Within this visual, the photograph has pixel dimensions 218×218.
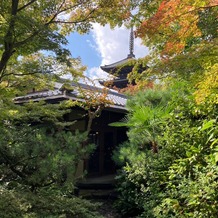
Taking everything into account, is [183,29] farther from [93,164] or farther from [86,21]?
[93,164]

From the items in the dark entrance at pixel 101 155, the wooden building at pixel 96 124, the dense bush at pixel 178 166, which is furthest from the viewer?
the dark entrance at pixel 101 155

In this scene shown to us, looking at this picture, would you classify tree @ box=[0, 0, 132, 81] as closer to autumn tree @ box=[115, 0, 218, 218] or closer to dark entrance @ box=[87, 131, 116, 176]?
autumn tree @ box=[115, 0, 218, 218]

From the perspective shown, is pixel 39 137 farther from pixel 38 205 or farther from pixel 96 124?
pixel 96 124

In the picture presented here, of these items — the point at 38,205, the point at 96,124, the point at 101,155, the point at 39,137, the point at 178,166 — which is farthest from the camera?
the point at 101,155

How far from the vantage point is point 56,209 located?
348 centimetres

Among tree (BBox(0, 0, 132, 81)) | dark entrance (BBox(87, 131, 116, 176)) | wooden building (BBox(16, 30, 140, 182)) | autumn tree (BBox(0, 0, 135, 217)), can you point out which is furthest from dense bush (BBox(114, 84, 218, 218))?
dark entrance (BBox(87, 131, 116, 176))

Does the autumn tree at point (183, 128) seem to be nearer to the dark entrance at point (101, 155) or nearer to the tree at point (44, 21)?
the tree at point (44, 21)

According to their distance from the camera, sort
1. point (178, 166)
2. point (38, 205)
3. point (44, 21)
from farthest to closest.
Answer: point (44, 21), point (178, 166), point (38, 205)

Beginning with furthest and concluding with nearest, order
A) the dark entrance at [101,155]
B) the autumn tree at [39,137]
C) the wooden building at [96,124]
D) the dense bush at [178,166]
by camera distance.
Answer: the dark entrance at [101,155] < the wooden building at [96,124] < the autumn tree at [39,137] < the dense bush at [178,166]

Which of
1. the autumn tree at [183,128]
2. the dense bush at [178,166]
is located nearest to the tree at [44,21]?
the autumn tree at [183,128]

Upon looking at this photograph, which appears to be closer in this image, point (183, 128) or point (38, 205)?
point (38, 205)

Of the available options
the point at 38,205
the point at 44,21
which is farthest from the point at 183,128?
the point at 44,21

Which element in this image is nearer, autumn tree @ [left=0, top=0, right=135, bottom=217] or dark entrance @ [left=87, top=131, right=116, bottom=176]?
autumn tree @ [left=0, top=0, right=135, bottom=217]

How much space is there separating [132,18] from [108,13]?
1.40 m
